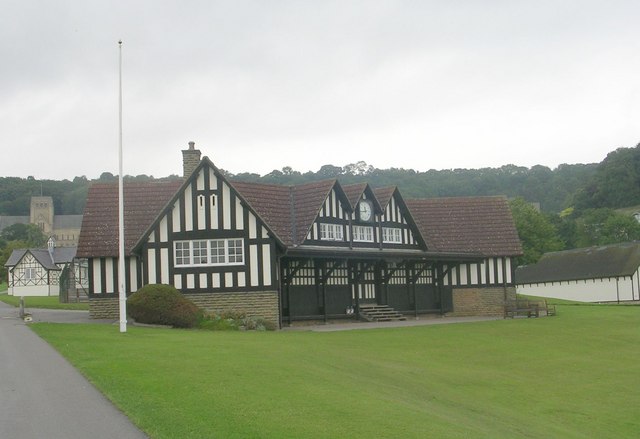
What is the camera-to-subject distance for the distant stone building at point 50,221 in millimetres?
161375

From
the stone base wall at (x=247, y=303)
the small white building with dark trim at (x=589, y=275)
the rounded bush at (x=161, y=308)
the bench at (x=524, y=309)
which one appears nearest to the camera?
the rounded bush at (x=161, y=308)

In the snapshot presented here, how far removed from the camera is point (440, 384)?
19969mm

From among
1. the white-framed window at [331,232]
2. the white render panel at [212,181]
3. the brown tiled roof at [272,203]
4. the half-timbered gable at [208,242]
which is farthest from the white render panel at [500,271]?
the white render panel at [212,181]

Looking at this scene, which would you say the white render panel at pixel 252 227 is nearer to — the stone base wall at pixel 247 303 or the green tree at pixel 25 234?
the stone base wall at pixel 247 303

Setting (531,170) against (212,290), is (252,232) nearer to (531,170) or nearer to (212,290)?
(212,290)

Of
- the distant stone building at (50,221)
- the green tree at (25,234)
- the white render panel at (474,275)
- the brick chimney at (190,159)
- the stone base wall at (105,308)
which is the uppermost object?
the distant stone building at (50,221)

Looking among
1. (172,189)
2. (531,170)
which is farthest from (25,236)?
(172,189)

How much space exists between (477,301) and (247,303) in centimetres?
1566

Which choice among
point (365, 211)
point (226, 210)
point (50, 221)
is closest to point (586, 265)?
point (365, 211)

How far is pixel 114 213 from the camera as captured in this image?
37969mm

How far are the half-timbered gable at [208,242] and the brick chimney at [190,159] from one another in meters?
3.32

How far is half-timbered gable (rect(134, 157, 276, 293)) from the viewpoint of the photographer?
33.2 meters

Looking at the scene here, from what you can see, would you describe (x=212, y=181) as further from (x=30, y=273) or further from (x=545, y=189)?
(x=545, y=189)

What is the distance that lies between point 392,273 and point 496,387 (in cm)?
1988
